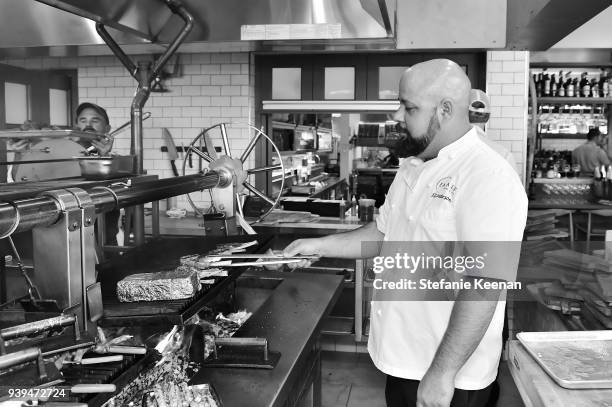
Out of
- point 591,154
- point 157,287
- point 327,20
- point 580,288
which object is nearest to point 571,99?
point 591,154

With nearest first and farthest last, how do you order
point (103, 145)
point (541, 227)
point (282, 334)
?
point (282, 334)
point (103, 145)
point (541, 227)

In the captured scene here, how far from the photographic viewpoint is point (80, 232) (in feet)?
4.79

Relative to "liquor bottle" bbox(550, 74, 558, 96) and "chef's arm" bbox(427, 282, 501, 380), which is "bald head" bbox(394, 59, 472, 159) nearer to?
"chef's arm" bbox(427, 282, 501, 380)

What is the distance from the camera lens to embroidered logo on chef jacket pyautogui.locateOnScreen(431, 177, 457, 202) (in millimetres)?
2199

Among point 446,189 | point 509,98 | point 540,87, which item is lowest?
point 446,189

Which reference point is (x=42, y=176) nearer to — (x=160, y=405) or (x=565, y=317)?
(x=160, y=405)

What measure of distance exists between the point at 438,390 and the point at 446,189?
27.1 inches

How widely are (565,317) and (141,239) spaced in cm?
256

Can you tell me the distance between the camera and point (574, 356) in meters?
2.06

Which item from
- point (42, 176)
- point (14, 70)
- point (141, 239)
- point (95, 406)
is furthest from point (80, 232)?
point (14, 70)

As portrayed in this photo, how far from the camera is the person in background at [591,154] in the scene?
9.64 metres

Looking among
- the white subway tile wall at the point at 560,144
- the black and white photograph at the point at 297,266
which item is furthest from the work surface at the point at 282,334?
the white subway tile wall at the point at 560,144

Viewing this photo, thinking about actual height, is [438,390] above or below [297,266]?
below

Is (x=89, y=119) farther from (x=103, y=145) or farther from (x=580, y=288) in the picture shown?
(x=580, y=288)
